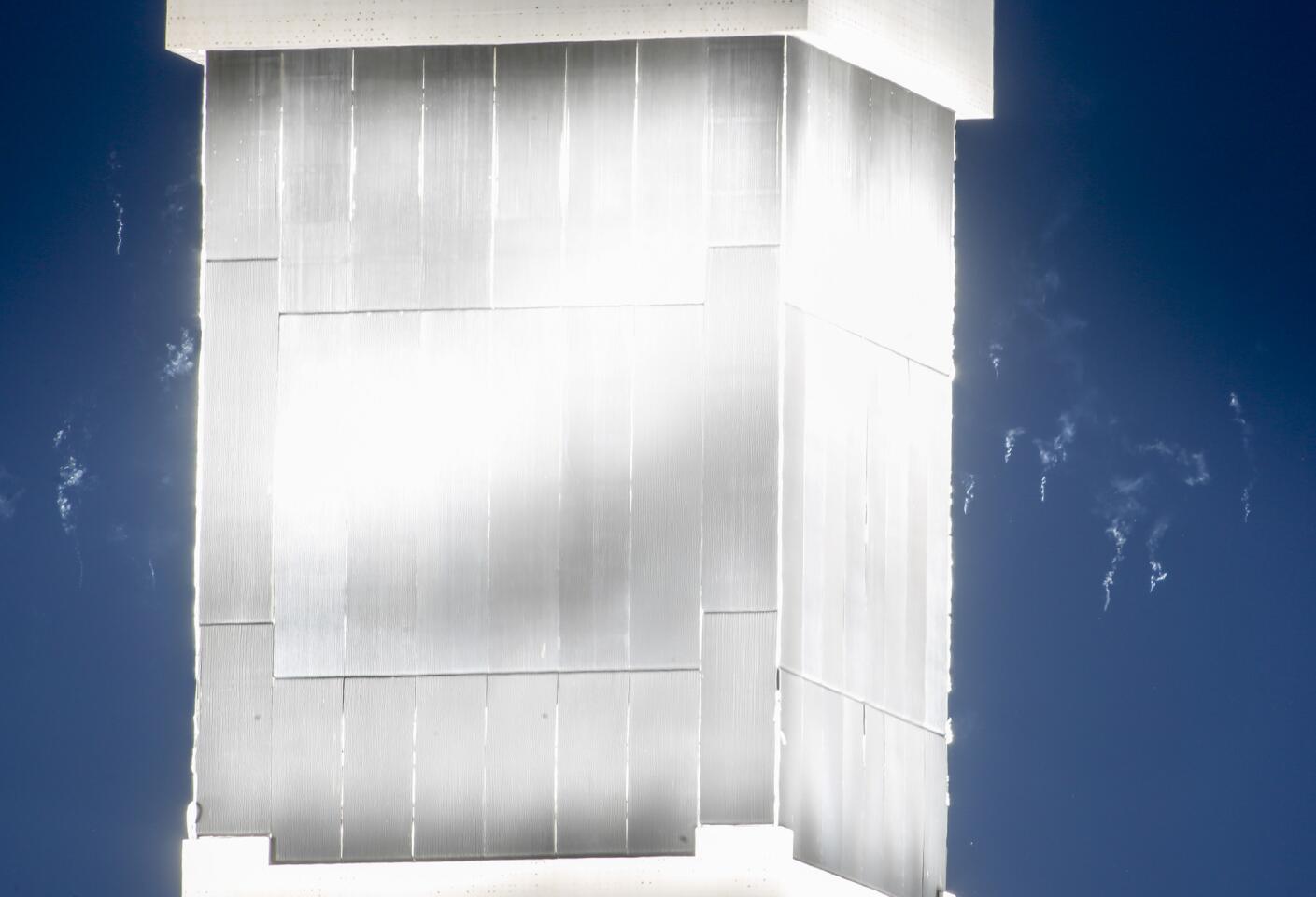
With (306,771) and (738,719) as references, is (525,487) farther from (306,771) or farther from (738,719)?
(306,771)

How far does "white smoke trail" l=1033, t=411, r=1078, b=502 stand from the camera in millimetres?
28484

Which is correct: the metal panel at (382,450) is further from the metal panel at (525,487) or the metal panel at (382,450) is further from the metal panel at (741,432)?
the metal panel at (741,432)

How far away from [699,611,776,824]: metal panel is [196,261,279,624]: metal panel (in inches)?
213

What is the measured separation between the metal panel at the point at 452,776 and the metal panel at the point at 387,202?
191 inches

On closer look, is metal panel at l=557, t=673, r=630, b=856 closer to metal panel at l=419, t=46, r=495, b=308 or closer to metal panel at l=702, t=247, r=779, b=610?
metal panel at l=702, t=247, r=779, b=610

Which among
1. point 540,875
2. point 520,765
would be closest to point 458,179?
point 520,765

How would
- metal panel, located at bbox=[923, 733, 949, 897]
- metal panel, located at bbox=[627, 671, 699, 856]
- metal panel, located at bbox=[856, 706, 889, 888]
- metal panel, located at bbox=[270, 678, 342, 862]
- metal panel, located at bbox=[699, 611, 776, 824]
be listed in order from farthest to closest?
metal panel, located at bbox=[923, 733, 949, 897] < metal panel, located at bbox=[856, 706, 889, 888] < metal panel, located at bbox=[270, 678, 342, 862] < metal panel, located at bbox=[627, 671, 699, 856] < metal panel, located at bbox=[699, 611, 776, 824]

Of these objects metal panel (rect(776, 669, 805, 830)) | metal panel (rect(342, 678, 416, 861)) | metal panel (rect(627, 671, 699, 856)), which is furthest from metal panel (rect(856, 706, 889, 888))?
metal panel (rect(342, 678, 416, 861))

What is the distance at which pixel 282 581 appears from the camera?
1880 cm

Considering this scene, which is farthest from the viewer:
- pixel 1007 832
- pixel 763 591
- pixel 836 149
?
pixel 1007 832

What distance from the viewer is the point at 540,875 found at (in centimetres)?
1828

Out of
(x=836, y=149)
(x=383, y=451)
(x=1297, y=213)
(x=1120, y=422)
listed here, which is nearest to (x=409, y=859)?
(x=383, y=451)

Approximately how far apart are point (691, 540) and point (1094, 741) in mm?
12862

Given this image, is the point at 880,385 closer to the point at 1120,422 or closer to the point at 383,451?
the point at 383,451
